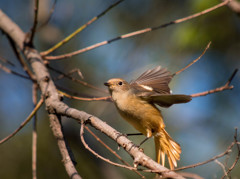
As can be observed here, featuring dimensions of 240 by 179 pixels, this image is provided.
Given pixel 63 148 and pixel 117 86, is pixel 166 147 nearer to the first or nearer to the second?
pixel 117 86

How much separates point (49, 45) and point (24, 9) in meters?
1.04

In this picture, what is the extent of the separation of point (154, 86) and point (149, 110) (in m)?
0.50

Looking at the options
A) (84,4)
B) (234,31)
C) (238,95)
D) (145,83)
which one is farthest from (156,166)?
(84,4)

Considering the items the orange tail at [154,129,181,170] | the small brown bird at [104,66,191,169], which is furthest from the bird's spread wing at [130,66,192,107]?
the orange tail at [154,129,181,170]

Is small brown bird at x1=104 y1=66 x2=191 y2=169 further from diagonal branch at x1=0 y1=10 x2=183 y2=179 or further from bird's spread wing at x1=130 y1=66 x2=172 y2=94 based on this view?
diagonal branch at x1=0 y1=10 x2=183 y2=179

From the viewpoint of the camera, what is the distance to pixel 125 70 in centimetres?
510

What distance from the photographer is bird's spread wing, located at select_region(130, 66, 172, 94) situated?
3643 mm

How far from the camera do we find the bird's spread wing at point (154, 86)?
Result: 3286 mm

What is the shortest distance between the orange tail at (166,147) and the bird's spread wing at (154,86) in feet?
1.34

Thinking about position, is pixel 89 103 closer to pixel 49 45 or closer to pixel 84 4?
pixel 49 45

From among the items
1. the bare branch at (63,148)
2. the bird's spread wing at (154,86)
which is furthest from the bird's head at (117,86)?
the bare branch at (63,148)

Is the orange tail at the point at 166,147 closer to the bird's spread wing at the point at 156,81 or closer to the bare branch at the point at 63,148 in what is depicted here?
the bird's spread wing at the point at 156,81

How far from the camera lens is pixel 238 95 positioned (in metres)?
5.11

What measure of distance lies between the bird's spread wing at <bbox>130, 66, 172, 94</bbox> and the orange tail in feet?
1.73
